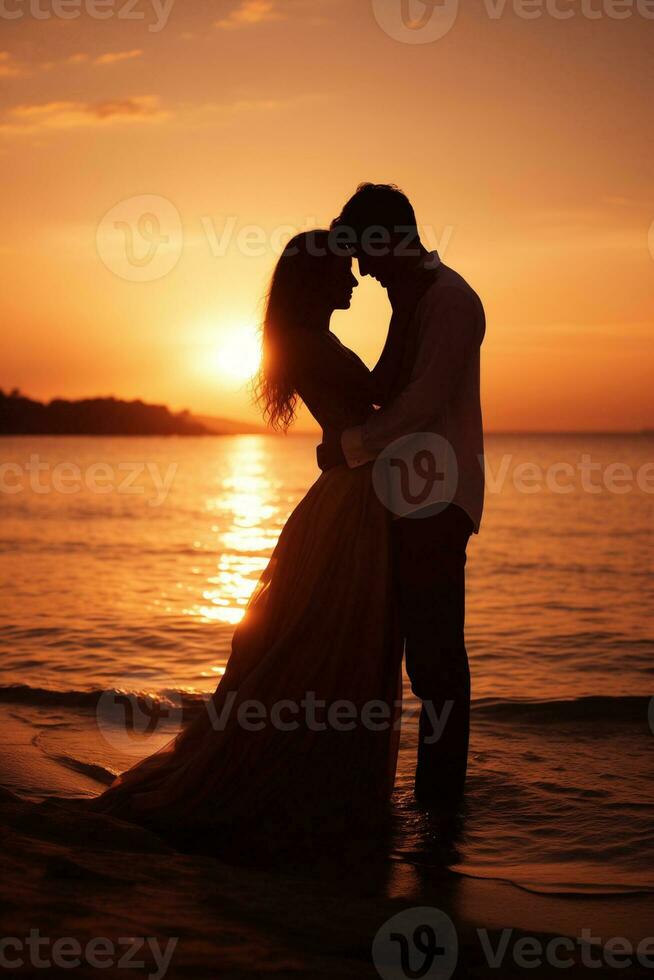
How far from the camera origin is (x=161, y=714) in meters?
6.23

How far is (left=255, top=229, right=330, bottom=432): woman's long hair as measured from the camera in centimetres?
392

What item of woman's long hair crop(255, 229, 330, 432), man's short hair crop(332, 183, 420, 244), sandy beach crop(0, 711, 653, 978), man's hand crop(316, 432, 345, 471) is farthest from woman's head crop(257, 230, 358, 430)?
sandy beach crop(0, 711, 653, 978)

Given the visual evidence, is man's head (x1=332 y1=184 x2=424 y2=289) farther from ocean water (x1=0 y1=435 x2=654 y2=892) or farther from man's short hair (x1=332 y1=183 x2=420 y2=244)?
ocean water (x1=0 y1=435 x2=654 y2=892)

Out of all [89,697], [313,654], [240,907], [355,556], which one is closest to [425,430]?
[355,556]

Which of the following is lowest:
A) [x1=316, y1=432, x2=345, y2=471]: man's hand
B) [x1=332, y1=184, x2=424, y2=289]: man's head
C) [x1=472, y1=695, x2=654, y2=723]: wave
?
[x1=472, y1=695, x2=654, y2=723]: wave

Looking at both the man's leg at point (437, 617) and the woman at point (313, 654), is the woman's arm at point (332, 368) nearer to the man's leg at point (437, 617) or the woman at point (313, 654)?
the woman at point (313, 654)

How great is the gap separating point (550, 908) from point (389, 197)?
105 inches

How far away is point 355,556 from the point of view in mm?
3971

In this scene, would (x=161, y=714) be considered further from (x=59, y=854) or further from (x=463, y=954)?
(x=463, y=954)

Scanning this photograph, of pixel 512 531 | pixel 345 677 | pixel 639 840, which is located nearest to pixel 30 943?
pixel 345 677

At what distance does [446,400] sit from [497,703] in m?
3.28

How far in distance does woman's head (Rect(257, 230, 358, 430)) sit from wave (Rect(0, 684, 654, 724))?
10.2 feet

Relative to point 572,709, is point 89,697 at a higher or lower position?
lower

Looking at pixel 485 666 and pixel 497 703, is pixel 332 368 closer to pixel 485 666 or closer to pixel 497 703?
pixel 497 703
